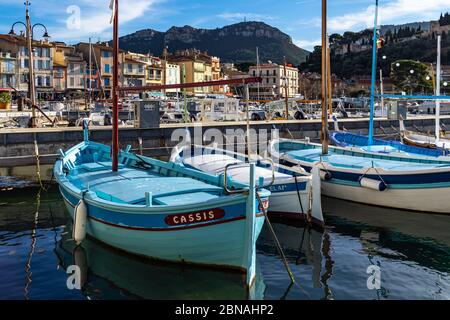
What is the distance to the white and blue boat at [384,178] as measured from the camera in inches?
665

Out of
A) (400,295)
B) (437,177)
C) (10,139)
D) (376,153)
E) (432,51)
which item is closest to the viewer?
(400,295)

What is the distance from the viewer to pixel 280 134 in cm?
3459

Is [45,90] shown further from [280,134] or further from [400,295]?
[400,295]

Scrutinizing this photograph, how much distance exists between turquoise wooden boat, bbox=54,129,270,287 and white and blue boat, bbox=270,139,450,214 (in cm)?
512

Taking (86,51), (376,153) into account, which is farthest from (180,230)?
(86,51)

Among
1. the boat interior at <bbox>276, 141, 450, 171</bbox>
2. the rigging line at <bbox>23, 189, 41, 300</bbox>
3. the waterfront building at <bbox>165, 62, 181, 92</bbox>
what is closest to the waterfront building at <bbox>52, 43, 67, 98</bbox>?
the waterfront building at <bbox>165, 62, 181, 92</bbox>

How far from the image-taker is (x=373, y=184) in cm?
1778

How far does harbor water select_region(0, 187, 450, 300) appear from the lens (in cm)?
1070

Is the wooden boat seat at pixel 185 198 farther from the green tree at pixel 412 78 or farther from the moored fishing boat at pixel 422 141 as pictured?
the green tree at pixel 412 78

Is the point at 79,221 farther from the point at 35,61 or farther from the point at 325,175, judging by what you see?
the point at 35,61

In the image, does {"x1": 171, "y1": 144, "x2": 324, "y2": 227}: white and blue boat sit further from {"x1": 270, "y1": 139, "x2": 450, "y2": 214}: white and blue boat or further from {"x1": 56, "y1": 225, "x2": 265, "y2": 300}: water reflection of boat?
{"x1": 56, "y1": 225, "x2": 265, "y2": 300}: water reflection of boat

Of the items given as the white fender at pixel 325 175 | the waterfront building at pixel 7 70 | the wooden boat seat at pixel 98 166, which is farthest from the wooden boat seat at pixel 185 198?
the waterfront building at pixel 7 70

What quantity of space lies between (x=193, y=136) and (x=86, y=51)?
209 feet

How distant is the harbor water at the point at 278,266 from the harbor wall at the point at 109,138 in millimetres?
9979
